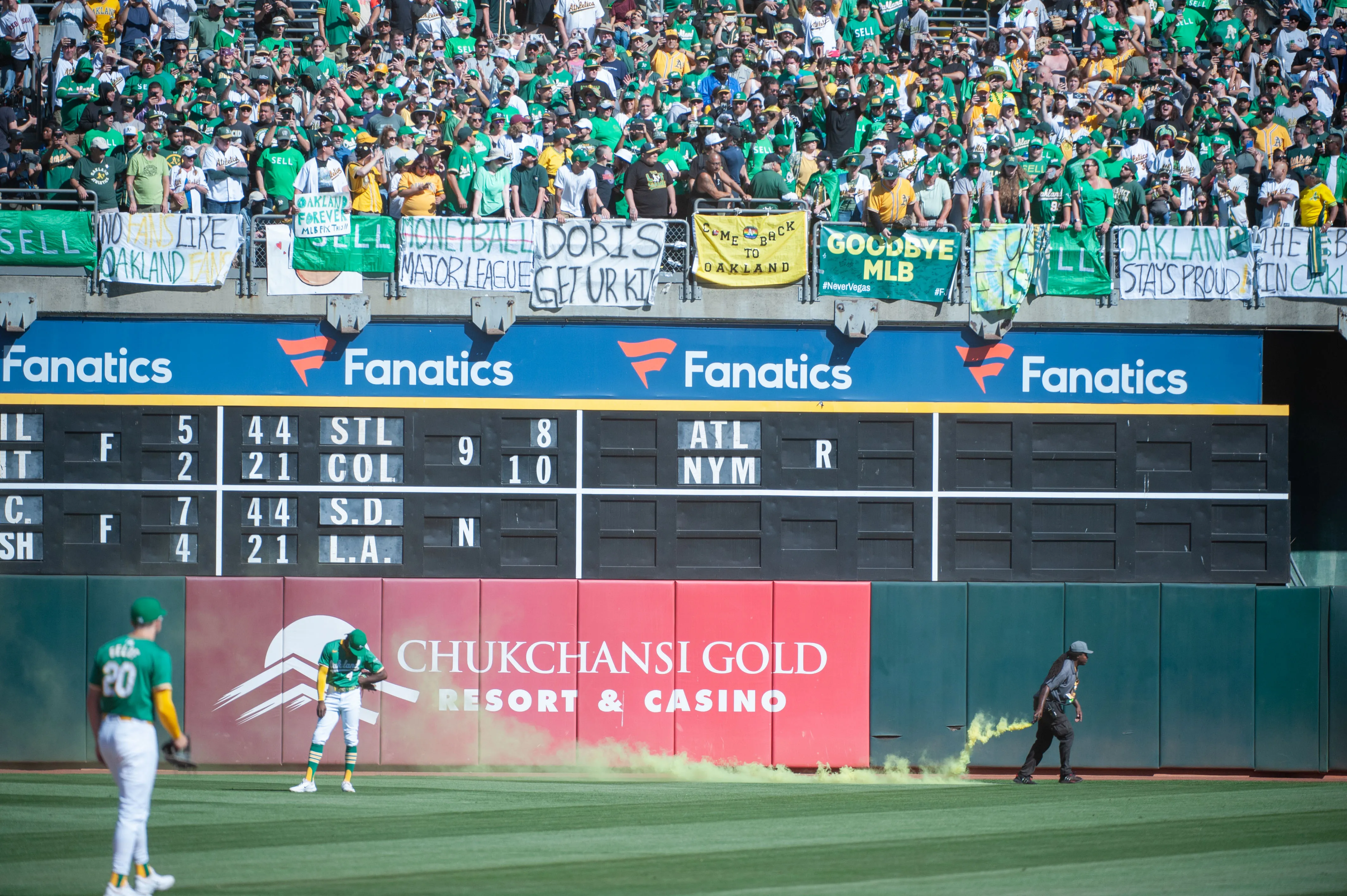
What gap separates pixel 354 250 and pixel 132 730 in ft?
28.4

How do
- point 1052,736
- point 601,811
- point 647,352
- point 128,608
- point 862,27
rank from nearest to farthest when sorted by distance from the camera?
point 601,811
point 1052,736
point 128,608
point 647,352
point 862,27

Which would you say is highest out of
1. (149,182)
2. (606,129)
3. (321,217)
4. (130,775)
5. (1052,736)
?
(606,129)

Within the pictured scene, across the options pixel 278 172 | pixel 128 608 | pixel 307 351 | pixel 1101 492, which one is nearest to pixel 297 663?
pixel 128 608

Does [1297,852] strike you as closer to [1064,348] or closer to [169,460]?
[1064,348]

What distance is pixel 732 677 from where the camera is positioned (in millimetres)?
16391

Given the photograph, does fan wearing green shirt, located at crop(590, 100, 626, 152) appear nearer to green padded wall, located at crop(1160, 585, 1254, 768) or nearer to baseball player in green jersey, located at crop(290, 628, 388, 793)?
baseball player in green jersey, located at crop(290, 628, 388, 793)

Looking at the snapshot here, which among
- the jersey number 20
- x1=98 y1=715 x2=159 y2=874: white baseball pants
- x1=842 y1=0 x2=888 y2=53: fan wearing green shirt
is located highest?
x1=842 y1=0 x2=888 y2=53: fan wearing green shirt

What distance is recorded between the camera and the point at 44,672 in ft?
52.3

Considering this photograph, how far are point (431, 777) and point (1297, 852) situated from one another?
346 inches

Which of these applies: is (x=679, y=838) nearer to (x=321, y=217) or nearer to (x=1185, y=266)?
(x=321, y=217)

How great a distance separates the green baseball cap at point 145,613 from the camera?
8.66m

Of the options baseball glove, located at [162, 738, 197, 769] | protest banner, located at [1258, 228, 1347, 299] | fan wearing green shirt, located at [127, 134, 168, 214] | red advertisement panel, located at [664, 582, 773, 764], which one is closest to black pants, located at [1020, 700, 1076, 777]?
red advertisement panel, located at [664, 582, 773, 764]

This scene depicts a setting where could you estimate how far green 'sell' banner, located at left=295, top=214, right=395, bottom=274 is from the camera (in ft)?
53.0

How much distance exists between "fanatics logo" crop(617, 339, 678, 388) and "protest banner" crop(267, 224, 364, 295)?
10.2 ft
